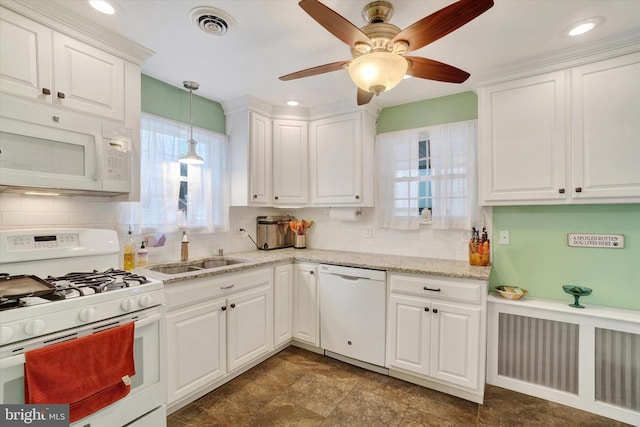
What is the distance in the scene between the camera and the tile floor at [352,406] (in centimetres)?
191

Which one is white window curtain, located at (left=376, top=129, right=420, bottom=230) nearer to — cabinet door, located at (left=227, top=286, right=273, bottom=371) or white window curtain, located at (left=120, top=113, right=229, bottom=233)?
Result: cabinet door, located at (left=227, top=286, right=273, bottom=371)

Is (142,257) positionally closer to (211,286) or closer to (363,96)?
(211,286)

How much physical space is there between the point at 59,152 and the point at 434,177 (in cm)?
281

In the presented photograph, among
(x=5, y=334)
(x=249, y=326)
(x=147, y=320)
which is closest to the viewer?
(x=5, y=334)

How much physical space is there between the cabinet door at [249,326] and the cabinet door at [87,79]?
155 cm

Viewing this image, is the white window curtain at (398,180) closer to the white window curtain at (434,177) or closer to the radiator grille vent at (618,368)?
the white window curtain at (434,177)

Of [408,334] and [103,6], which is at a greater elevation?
[103,6]

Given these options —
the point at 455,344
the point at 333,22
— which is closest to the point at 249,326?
the point at 455,344

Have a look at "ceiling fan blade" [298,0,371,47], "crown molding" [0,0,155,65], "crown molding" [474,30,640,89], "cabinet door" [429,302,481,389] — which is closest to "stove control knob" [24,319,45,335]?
"crown molding" [0,0,155,65]

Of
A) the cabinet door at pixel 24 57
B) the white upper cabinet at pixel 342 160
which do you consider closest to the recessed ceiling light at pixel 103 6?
the cabinet door at pixel 24 57

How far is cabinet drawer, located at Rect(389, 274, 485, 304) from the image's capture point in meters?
2.07

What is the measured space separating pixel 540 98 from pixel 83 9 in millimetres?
2983

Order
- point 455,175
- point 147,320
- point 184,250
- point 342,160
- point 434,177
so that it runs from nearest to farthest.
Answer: point 147,320 < point 184,250 < point 455,175 < point 434,177 < point 342,160

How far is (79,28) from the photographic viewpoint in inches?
67.4
